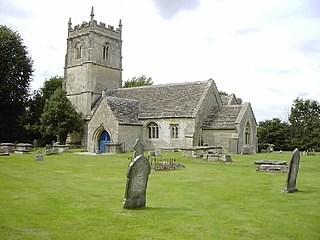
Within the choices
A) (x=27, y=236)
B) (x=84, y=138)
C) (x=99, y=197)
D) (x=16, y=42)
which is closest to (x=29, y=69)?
(x=16, y=42)

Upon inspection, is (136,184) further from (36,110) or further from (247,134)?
(36,110)

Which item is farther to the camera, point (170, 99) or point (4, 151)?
point (170, 99)

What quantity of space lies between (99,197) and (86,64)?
119ft

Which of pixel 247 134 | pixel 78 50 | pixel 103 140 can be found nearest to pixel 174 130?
pixel 103 140

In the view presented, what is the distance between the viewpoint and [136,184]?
10.3m

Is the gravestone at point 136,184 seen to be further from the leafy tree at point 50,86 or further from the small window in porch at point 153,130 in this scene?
the leafy tree at point 50,86

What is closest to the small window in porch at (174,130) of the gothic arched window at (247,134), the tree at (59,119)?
the gothic arched window at (247,134)

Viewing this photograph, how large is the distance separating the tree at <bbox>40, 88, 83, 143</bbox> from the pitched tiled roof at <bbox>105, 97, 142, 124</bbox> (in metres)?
7.59

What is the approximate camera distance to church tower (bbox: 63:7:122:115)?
1811 inches

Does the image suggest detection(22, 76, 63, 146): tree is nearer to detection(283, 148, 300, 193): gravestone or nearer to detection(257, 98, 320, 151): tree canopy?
detection(257, 98, 320, 151): tree canopy

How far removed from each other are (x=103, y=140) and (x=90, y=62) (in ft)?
41.1

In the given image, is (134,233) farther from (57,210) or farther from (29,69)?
(29,69)

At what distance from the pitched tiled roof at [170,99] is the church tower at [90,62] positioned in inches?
242

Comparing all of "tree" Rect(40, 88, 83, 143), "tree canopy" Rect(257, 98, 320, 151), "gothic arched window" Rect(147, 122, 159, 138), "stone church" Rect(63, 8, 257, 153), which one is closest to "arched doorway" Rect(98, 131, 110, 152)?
"stone church" Rect(63, 8, 257, 153)
